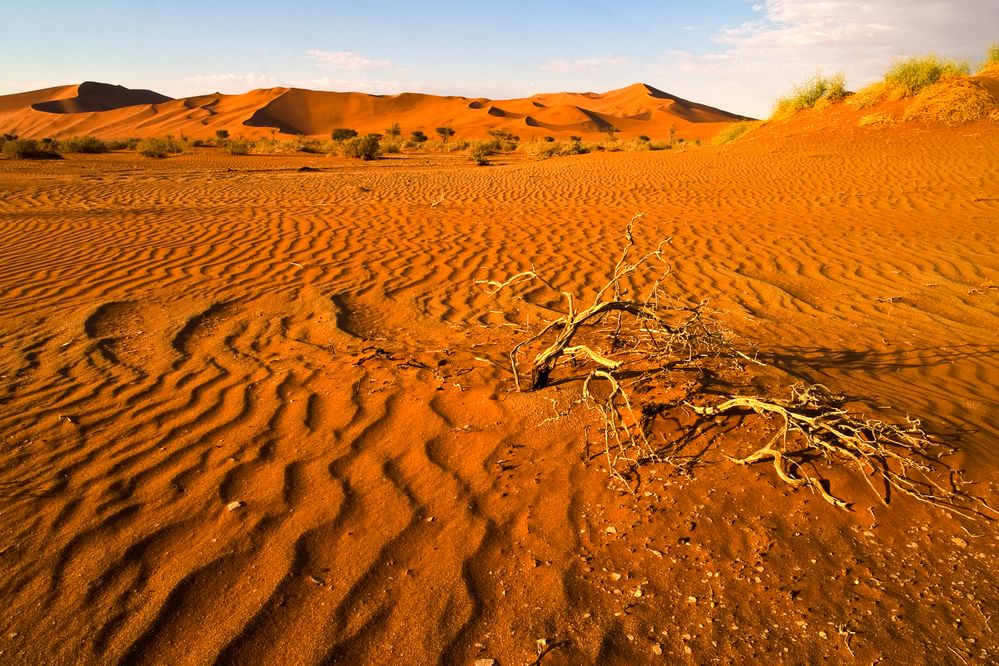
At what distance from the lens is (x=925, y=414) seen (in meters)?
2.99

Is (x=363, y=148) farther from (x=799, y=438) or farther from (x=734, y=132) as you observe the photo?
(x=799, y=438)

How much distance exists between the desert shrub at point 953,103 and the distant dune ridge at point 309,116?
27.5m

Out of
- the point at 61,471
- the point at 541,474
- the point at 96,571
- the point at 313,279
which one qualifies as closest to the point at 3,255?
the point at 313,279

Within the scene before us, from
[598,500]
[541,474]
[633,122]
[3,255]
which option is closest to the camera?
[598,500]

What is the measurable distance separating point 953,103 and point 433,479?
19265 millimetres

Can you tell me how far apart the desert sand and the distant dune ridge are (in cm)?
3997

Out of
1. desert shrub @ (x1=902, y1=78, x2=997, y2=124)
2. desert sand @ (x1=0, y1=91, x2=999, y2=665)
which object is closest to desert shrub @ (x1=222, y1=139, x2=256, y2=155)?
desert sand @ (x1=0, y1=91, x2=999, y2=665)

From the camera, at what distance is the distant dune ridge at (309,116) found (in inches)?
1975

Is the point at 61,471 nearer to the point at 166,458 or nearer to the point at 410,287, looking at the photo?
the point at 166,458

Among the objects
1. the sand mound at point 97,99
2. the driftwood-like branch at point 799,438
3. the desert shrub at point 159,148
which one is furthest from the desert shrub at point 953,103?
the sand mound at point 97,99

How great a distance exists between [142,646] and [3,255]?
22.4 feet

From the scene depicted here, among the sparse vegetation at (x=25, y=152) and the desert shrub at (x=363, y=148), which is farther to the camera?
the desert shrub at (x=363, y=148)

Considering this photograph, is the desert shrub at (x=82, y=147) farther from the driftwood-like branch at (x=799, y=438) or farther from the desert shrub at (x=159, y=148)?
the driftwood-like branch at (x=799, y=438)

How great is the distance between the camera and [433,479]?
2.55m
